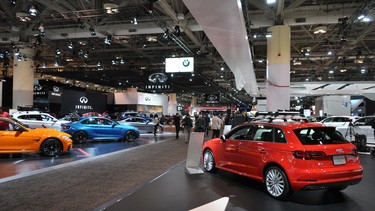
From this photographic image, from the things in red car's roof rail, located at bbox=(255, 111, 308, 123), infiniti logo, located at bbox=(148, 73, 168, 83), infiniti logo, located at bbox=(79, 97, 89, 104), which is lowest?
red car's roof rail, located at bbox=(255, 111, 308, 123)

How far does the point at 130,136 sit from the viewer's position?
1664 cm

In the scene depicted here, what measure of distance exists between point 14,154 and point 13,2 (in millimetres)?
6451

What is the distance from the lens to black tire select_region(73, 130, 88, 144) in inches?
596

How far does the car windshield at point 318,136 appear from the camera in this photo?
5731 mm

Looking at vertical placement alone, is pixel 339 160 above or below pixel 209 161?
above

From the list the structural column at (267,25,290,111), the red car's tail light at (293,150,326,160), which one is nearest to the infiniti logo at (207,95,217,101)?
the structural column at (267,25,290,111)

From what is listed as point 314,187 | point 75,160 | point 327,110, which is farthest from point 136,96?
point 314,187

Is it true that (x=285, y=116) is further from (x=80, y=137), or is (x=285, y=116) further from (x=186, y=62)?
(x=186, y=62)

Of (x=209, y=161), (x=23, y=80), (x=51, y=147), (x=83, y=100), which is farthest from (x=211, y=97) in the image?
(x=209, y=161)

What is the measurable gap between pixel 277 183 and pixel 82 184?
Answer: 4.18m

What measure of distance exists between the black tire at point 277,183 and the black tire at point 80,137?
11.4 metres

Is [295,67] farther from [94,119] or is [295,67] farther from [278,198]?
[278,198]

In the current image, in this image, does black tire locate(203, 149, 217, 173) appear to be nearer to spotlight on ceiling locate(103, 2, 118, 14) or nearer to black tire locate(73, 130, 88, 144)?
spotlight on ceiling locate(103, 2, 118, 14)

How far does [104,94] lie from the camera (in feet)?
121
